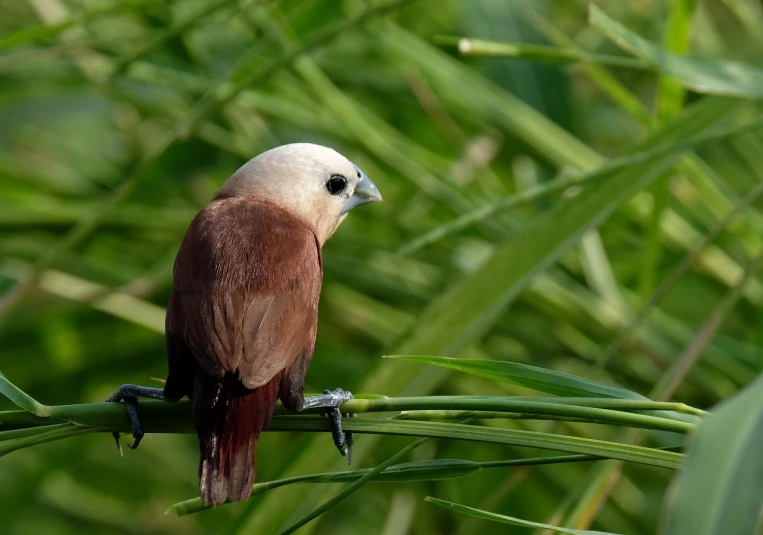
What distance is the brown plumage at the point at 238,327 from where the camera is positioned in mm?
1233

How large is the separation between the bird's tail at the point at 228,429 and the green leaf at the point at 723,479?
2.06 feet

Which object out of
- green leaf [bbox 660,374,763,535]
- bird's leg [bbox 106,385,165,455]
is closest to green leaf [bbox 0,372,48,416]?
bird's leg [bbox 106,385,165,455]

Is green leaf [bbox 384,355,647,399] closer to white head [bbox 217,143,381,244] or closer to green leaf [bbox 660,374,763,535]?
green leaf [bbox 660,374,763,535]

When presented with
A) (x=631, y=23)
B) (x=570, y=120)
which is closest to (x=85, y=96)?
(x=570, y=120)

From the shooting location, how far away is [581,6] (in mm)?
3227

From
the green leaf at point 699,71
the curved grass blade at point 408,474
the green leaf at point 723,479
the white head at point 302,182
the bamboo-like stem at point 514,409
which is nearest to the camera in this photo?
the green leaf at point 723,479

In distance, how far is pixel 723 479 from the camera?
2.24ft

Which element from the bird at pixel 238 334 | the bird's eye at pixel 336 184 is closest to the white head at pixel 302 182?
the bird's eye at pixel 336 184

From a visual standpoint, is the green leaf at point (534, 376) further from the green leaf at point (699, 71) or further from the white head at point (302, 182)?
the white head at point (302, 182)

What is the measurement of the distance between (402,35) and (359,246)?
0.51 meters

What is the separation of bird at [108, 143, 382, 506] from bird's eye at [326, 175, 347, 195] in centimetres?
22

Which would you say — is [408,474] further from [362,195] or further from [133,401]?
[362,195]

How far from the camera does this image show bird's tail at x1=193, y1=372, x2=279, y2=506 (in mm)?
1217

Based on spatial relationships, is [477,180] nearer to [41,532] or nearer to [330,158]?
[330,158]
